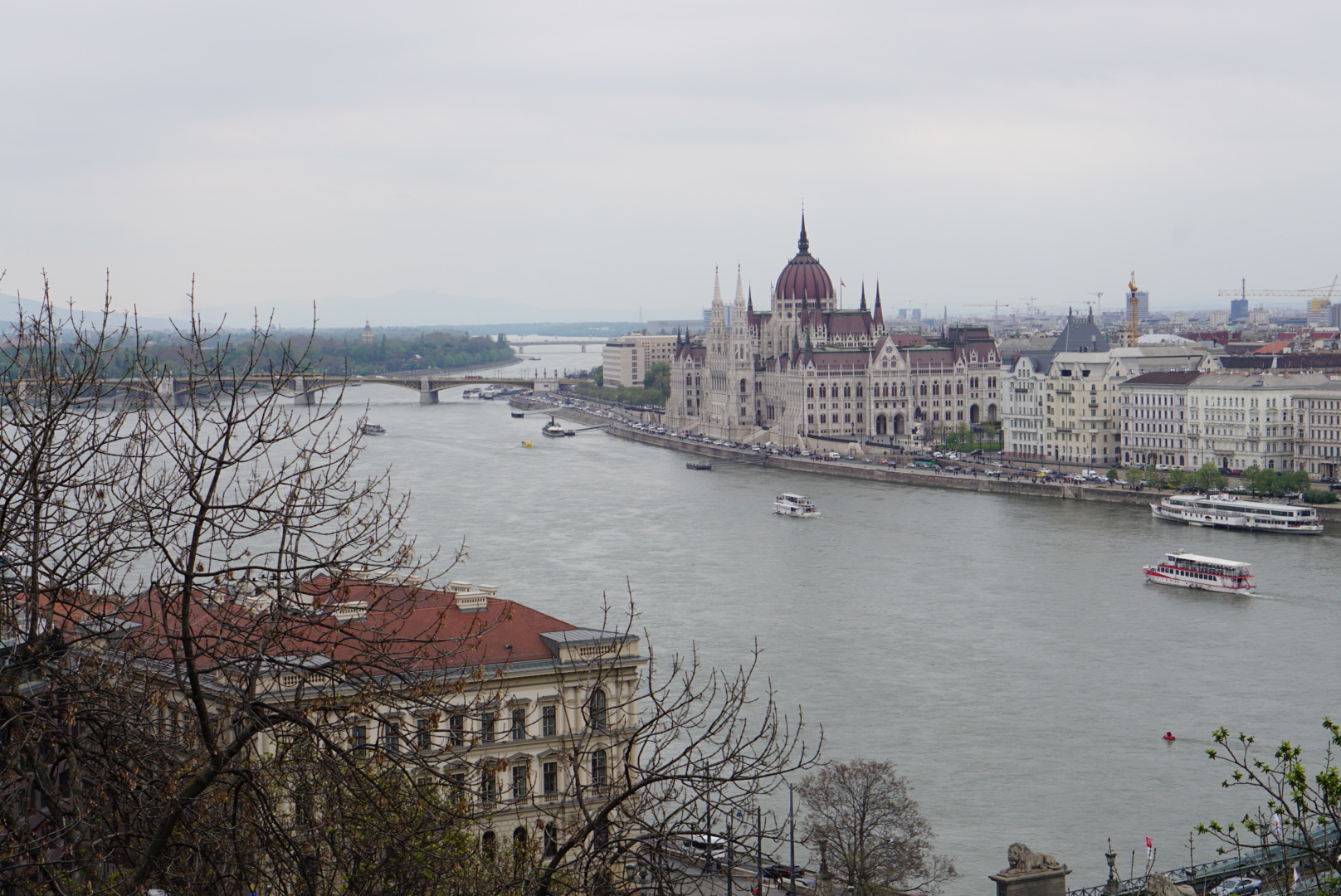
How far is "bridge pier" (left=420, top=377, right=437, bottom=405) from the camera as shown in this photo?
72.1m

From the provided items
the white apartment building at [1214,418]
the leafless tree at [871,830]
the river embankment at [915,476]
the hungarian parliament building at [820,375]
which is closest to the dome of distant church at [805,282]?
the hungarian parliament building at [820,375]

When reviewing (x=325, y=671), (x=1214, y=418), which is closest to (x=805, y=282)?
(x=1214, y=418)

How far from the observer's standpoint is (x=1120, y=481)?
36.0 metres

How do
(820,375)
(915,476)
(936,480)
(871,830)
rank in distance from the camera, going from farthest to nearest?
(820,375)
(915,476)
(936,480)
(871,830)

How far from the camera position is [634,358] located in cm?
8556

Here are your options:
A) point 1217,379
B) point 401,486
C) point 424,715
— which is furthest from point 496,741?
point 1217,379

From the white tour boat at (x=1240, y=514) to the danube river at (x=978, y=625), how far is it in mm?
416

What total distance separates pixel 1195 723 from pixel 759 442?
38.7 meters

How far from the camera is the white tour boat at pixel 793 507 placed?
31.6 meters

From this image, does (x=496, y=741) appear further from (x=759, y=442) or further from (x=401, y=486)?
(x=759, y=442)

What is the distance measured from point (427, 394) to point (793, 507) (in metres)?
42.9

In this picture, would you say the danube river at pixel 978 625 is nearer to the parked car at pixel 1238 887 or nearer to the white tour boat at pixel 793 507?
the white tour boat at pixel 793 507

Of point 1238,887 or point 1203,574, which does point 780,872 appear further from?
point 1203,574

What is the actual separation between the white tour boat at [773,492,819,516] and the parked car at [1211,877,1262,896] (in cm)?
2170
